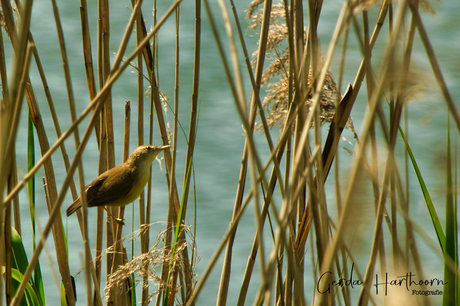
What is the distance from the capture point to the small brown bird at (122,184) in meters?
1.89

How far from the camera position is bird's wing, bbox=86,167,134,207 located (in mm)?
1885

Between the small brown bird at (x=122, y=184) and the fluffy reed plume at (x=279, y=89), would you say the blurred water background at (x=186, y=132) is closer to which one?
the small brown bird at (x=122, y=184)

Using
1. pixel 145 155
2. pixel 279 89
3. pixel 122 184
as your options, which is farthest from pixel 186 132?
pixel 279 89

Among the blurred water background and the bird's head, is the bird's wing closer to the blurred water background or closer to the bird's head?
the bird's head

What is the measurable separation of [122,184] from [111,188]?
5cm

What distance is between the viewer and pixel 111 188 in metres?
1.91

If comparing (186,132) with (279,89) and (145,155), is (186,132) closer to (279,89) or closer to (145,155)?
(145,155)

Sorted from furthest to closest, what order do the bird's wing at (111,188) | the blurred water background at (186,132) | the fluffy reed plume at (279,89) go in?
the blurred water background at (186,132) → the bird's wing at (111,188) → the fluffy reed plume at (279,89)

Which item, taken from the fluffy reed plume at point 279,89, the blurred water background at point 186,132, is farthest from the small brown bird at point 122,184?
the blurred water background at point 186,132

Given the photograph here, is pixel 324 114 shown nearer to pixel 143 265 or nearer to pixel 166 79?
pixel 143 265

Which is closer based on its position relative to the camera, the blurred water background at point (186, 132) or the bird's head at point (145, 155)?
the bird's head at point (145, 155)

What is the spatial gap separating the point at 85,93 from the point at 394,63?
4.99 metres

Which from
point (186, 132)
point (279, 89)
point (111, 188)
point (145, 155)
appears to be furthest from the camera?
point (186, 132)

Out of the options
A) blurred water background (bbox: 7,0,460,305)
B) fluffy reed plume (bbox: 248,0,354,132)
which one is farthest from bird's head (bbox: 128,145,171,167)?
blurred water background (bbox: 7,0,460,305)
